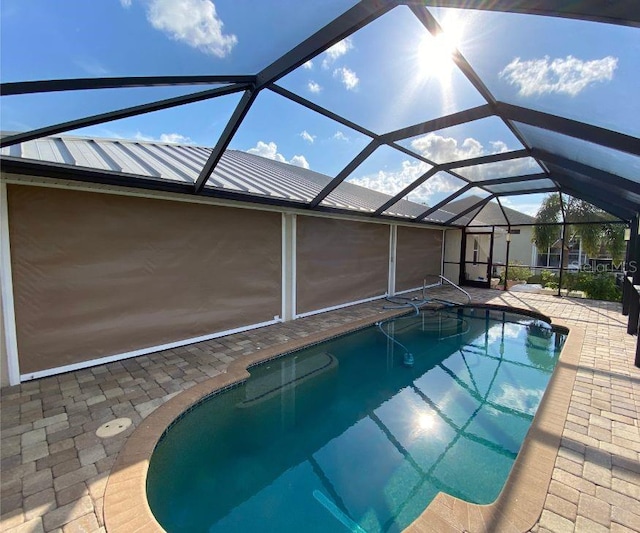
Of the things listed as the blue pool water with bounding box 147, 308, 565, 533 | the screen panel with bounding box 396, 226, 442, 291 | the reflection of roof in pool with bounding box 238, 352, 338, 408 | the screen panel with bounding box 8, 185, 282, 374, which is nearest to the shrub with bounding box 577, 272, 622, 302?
the screen panel with bounding box 396, 226, 442, 291

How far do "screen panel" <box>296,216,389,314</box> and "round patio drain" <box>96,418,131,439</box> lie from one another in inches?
191

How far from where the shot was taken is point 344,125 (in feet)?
15.5

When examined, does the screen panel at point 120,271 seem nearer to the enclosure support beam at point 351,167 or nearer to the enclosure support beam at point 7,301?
the enclosure support beam at point 7,301

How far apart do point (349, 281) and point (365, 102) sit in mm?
6023

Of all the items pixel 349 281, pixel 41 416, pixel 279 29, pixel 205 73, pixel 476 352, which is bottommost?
pixel 476 352

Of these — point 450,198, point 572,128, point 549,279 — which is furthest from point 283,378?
point 549,279

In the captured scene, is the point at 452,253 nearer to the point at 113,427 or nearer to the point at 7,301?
the point at 113,427

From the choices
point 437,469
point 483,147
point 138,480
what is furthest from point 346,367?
point 483,147

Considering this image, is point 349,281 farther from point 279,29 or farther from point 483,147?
point 279,29

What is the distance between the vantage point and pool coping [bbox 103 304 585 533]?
2.19 metres

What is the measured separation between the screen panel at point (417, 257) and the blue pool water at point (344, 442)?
5.64m

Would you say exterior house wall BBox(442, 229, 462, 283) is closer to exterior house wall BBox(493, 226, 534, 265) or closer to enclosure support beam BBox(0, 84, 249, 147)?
exterior house wall BBox(493, 226, 534, 265)

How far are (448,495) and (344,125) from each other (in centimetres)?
467

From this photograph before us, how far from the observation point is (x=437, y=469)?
3230 millimetres
